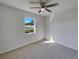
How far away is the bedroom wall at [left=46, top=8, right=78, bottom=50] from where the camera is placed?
4.22 metres

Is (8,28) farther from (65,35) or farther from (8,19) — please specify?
(65,35)

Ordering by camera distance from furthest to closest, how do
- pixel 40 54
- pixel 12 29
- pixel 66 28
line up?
pixel 66 28
pixel 12 29
pixel 40 54

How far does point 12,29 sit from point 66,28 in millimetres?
3402

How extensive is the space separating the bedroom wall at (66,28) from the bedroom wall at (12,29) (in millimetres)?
2095

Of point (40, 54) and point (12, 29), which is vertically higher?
point (12, 29)

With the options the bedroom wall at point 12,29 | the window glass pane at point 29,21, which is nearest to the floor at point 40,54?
the bedroom wall at point 12,29

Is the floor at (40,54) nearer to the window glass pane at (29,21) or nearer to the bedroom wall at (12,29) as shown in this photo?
the bedroom wall at (12,29)

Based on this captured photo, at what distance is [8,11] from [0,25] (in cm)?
87

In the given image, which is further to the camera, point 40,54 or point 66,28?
point 66,28

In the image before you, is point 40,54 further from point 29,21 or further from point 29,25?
point 29,21

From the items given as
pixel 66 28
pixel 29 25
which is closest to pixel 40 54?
pixel 66 28

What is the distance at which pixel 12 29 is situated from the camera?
13.3ft

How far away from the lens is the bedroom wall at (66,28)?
4219mm

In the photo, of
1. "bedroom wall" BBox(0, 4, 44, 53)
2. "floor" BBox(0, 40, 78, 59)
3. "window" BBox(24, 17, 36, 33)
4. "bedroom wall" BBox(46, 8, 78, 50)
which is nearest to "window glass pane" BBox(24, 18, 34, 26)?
"window" BBox(24, 17, 36, 33)
